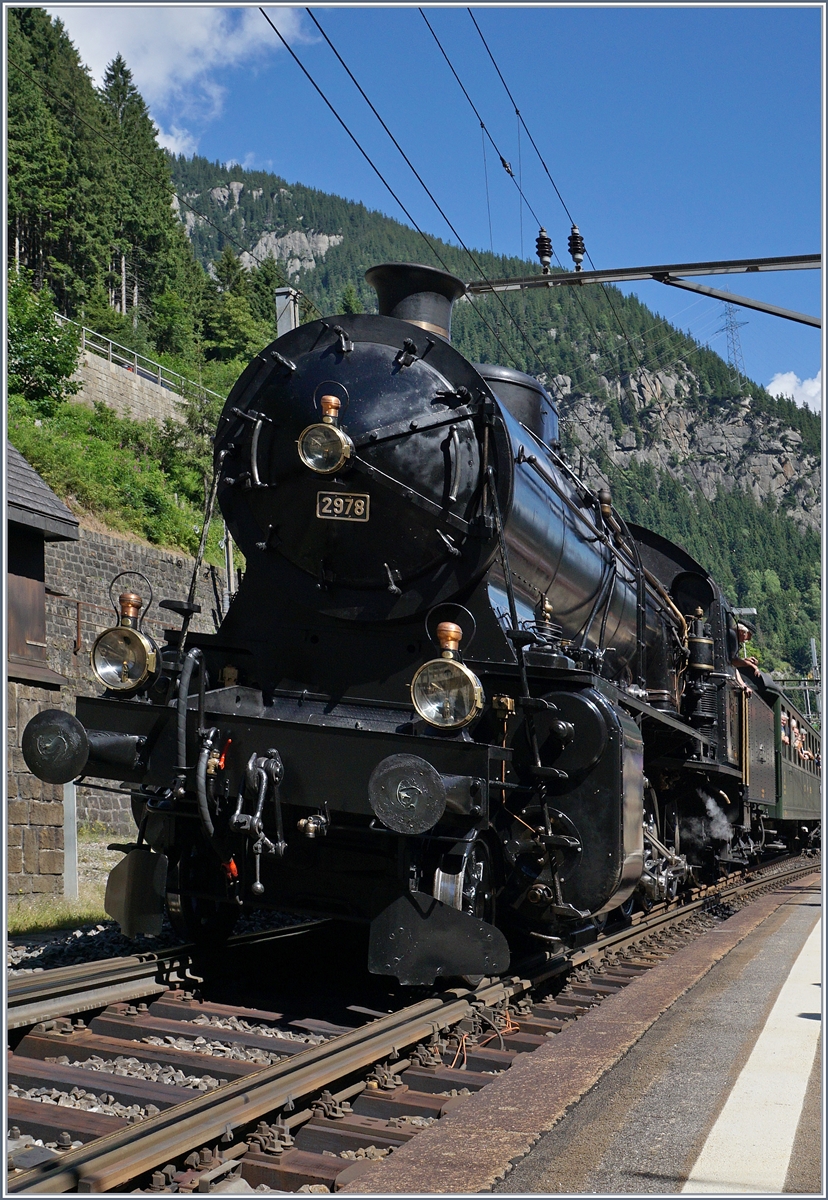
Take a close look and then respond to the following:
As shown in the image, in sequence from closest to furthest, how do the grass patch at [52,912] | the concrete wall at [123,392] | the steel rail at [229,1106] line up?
the steel rail at [229,1106], the grass patch at [52,912], the concrete wall at [123,392]

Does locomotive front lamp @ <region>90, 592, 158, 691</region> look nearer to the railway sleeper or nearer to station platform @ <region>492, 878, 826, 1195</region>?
the railway sleeper

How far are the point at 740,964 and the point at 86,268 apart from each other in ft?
158

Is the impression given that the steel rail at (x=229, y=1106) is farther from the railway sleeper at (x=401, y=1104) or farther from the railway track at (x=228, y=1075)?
the railway sleeper at (x=401, y=1104)

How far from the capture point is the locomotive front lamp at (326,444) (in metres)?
5.29

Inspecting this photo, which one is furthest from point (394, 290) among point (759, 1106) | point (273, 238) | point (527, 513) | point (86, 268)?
point (273, 238)

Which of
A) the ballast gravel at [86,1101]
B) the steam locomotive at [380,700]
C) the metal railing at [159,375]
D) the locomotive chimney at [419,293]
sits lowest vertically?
the ballast gravel at [86,1101]

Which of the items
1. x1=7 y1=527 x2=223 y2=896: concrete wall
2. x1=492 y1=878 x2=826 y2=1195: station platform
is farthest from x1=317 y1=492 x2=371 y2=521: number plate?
x1=492 y1=878 x2=826 y2=1195: station platform

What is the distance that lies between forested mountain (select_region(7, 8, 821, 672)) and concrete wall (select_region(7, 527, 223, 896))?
4726 mm

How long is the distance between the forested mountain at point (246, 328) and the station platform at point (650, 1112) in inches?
185

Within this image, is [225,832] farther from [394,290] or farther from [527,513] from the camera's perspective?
[394,290]

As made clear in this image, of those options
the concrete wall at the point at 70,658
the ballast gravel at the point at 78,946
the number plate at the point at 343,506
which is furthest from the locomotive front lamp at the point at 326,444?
the ballast gravel at the point at 78,946

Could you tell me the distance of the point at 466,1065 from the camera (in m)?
4.45

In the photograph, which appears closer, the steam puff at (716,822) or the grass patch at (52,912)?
the grass patch at (52,912)

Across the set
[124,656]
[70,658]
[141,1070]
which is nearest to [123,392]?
[70,658]
